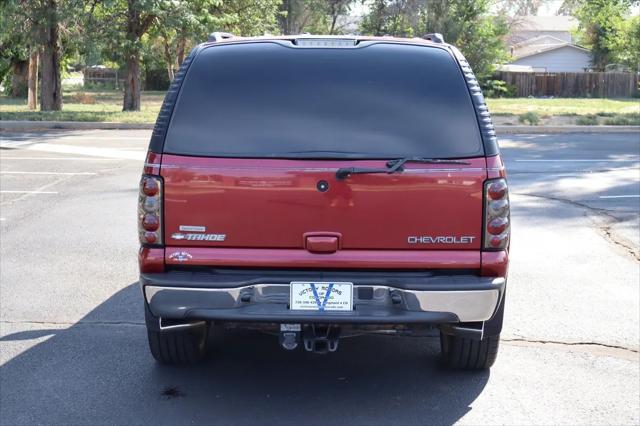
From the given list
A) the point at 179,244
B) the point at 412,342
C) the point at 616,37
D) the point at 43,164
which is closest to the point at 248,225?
the point at 179,244

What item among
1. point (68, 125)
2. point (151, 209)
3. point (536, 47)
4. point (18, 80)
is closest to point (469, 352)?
point (151, 209)

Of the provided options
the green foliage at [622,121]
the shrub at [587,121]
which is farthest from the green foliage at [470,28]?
the green foliage at [622,121]

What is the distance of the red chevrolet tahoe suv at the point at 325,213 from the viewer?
457cm

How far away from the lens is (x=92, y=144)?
1886 centimetres

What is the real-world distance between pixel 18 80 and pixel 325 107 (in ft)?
144

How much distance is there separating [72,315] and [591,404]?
3.84 meters

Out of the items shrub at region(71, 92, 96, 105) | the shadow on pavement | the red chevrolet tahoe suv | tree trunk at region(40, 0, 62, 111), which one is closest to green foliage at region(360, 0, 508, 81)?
shrub at region(71, 92, 96, 105)

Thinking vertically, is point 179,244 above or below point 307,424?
above

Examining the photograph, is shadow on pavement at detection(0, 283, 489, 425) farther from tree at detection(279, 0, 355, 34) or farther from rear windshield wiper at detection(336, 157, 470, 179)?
tree at detection(279, 0, 355, 34)

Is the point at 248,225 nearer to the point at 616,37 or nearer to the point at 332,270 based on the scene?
the point at 332,270

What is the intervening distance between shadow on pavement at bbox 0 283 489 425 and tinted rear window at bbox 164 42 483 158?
4.64 feet

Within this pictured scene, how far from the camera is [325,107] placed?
4.72 metres

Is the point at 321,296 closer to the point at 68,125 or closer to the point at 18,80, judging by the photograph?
the point at 68,125

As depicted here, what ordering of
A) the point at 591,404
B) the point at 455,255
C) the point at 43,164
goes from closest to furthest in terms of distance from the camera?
the point at 455,255 < the point at 591,404 < the point at 43,164
